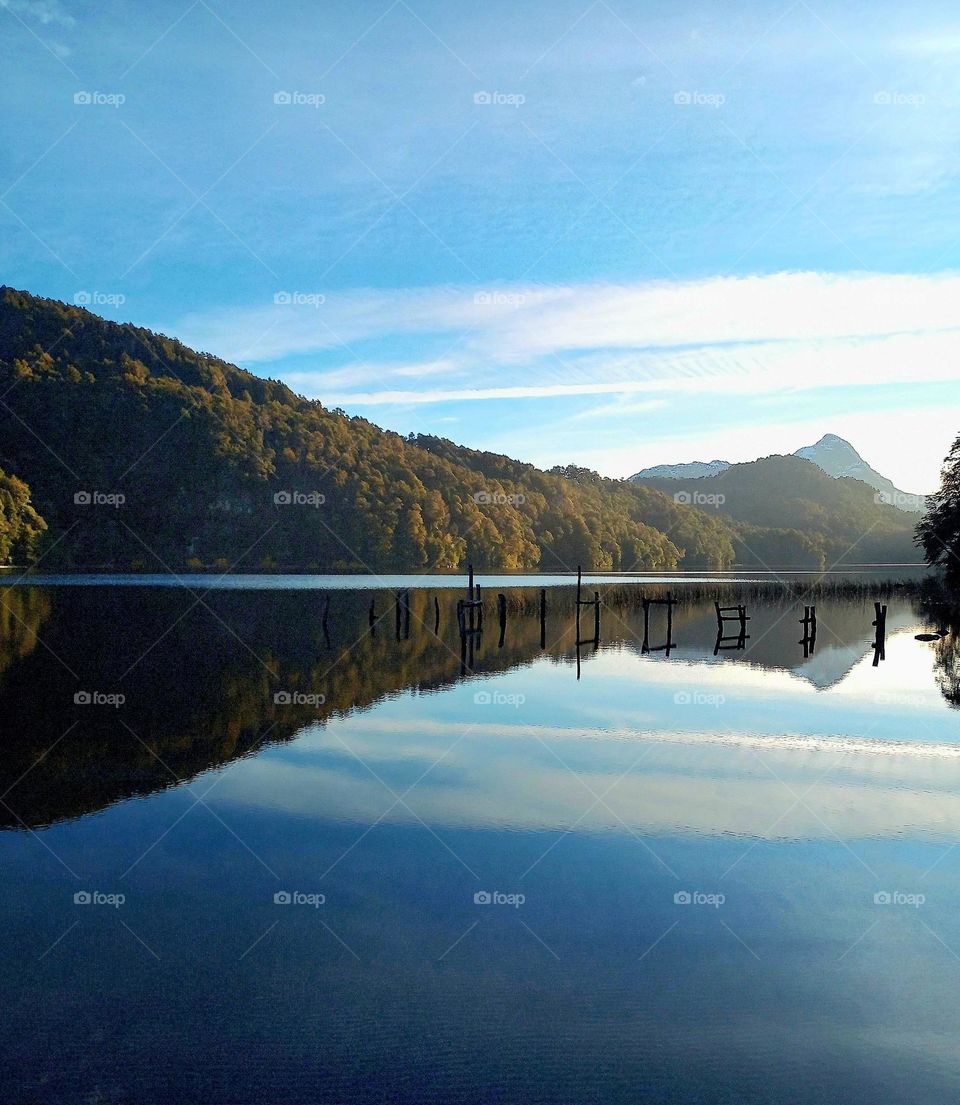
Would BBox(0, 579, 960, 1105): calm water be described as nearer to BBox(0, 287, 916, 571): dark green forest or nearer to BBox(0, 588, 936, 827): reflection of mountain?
BBox(0, 588, 936, 827): reflection of mountain

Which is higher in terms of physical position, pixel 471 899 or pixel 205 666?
pixel 205 666

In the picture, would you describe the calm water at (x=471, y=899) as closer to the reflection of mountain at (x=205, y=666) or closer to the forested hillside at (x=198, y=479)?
the reflection of mountain at (x=205, y=666)

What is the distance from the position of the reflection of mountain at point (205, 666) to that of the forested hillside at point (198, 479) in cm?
8728

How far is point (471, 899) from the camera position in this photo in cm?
1167

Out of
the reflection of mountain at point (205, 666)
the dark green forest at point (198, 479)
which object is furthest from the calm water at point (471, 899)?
the dark green forest at point (198, 479)

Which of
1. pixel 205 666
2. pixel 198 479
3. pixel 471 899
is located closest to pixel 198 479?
pixel 198 479

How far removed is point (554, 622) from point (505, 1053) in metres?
53.2

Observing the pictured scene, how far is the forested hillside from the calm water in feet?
431

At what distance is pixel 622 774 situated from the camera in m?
19.1

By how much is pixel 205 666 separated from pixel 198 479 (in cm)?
13883

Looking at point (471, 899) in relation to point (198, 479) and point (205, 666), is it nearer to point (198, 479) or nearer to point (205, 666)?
point (205, 666)

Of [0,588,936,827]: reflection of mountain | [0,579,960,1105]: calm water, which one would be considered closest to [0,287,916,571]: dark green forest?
[0,588,936,827]: reflection of mountain

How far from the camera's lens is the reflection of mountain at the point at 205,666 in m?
18.7

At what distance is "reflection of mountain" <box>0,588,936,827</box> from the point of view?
18719 millimetres
